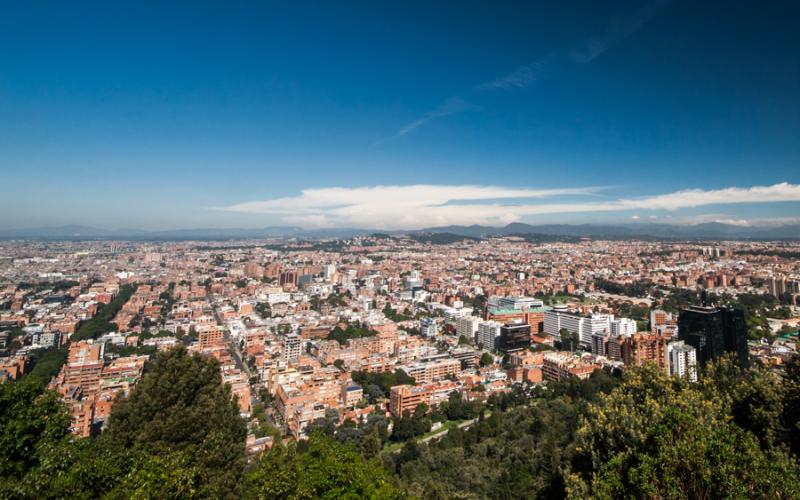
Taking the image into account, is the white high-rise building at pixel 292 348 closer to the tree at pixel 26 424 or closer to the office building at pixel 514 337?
the office building at pixel 514 337

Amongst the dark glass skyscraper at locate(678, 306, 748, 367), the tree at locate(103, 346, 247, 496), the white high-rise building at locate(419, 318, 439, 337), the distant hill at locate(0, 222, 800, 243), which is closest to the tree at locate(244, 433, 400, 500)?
the tree at locate(103, 346, 247, 496)

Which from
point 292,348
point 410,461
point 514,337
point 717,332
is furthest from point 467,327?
point 410,461

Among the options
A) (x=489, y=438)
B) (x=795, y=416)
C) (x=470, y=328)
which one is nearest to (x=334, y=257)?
(x=470, y=328)

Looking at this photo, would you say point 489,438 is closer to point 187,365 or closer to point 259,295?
point 187,365

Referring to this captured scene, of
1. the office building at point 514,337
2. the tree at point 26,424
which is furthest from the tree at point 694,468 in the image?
the office building at point 514,337

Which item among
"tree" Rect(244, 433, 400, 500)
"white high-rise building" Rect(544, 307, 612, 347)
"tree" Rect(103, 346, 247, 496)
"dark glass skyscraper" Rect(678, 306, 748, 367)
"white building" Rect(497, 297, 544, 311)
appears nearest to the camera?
"tree" Rect(244, 433, 400, 500)

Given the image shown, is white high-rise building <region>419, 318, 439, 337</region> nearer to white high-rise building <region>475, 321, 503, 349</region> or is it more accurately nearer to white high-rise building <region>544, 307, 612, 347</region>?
white high-rise building <region>475, 321, 503, 349</region>
